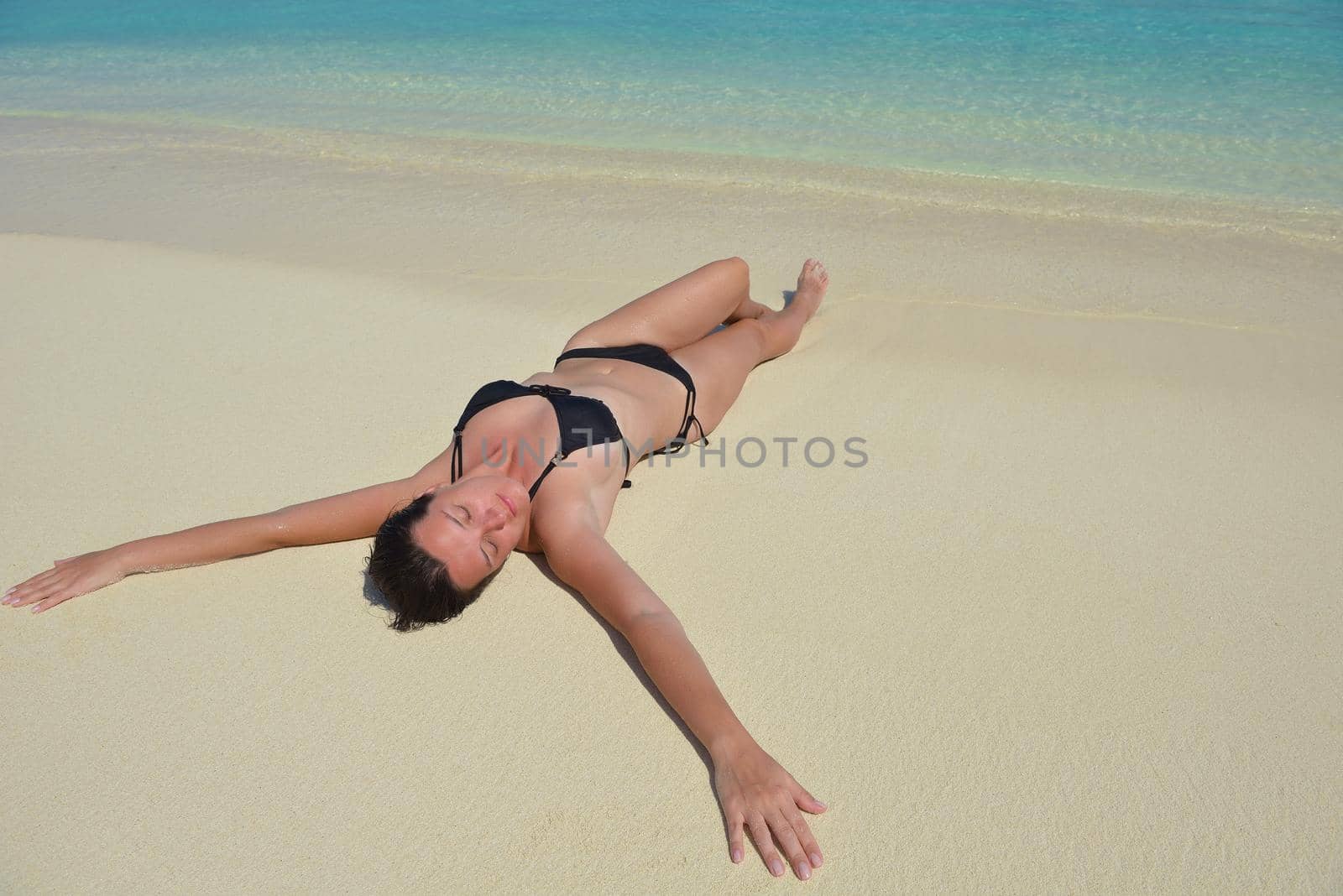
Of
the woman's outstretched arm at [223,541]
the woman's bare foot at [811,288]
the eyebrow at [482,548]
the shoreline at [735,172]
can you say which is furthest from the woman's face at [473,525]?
the shoreline at [735,172]

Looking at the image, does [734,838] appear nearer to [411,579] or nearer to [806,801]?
[806,801]

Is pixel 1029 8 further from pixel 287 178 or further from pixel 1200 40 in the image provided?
pixel 287 178

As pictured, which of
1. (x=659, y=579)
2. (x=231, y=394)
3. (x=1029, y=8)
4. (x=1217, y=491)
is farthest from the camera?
(x=1029, y=8)

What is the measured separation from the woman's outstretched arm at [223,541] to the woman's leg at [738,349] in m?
1.19

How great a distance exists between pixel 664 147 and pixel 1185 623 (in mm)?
5987

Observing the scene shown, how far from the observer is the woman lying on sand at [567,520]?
97.9 inches

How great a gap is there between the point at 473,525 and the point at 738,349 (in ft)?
5.40

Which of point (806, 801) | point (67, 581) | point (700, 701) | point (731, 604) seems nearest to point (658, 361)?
point (731, 604)

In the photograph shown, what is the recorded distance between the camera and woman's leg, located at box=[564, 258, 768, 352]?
3.90 metres

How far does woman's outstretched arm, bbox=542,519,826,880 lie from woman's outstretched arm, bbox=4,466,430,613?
0.64m

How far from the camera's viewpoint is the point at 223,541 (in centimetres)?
314

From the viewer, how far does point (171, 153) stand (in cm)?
754

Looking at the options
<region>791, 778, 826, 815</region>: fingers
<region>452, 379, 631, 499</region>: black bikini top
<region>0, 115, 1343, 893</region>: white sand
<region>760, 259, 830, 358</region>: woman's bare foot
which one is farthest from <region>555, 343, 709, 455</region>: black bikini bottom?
<region>791, 778, 826, 815</region>: fingers

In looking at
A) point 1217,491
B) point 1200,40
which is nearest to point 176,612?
point 1217,491
